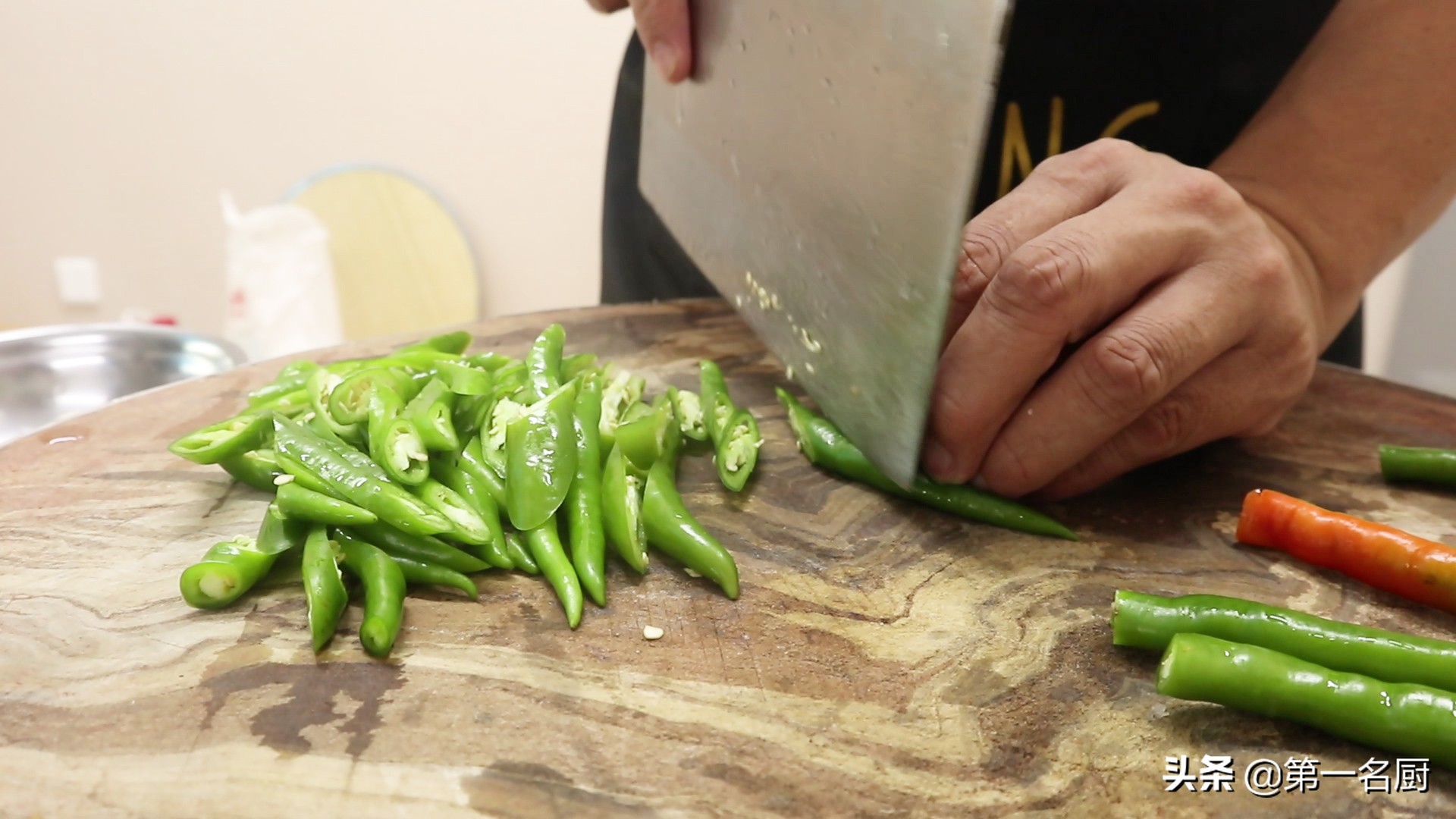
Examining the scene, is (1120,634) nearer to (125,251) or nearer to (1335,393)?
(1335,393)

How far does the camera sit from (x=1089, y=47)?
1.96 m

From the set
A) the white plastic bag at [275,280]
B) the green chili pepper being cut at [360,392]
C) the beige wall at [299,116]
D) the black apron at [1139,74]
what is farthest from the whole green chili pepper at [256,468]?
the beige wall at [299,116]

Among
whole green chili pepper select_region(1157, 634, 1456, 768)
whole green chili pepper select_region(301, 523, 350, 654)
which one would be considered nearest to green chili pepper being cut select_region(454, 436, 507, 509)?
whole green chili pepper select_region(301, 523, 350, 654)

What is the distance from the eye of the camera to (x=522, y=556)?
1.30 metres

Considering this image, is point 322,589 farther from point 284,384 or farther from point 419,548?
point 284,384

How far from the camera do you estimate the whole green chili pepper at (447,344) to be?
5.96 feet

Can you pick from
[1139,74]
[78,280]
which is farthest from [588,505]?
[78,280]

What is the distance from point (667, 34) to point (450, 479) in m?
0.89

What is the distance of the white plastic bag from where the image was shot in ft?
12.6

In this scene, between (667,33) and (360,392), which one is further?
(667,33)

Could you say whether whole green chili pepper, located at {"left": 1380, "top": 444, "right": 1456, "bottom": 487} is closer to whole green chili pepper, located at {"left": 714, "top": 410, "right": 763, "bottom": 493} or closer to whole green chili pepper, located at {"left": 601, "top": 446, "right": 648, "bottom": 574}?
whole green chili pepper, located at {"left": 714, "top": 410, "right": 763, "bottom": 493}

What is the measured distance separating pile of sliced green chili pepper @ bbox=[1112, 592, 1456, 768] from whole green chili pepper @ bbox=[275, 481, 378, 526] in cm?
94

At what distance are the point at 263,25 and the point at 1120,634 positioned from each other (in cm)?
420

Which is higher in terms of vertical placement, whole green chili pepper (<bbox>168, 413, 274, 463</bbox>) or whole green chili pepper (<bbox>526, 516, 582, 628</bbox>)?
whole green chili pepper (<bbox>168, 413, 274, 463</bbox>)
